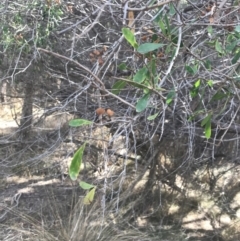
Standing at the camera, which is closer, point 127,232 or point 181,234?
point 127,232

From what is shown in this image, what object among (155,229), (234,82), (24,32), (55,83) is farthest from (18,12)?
(155,229)

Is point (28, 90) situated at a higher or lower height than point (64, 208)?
higher

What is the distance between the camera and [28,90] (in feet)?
15.1

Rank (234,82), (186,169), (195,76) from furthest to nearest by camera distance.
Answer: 1. (186,169)
2. (195,76)
3. (234,82)

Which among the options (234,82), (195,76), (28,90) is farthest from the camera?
(28,90)

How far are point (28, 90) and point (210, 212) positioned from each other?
1914mm

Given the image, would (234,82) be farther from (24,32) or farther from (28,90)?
(28,90)

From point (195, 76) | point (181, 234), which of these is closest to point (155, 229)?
point (181, 234)

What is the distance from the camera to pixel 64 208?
4.33m

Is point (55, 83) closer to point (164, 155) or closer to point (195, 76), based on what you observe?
point (164, 155)

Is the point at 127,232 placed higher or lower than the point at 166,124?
lower

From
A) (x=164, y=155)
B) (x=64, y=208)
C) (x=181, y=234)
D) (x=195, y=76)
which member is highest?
(x=195, y=76)

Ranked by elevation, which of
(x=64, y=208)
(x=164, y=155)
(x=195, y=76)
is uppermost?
(x=195, y=76)

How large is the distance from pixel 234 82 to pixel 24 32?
1642 mm
